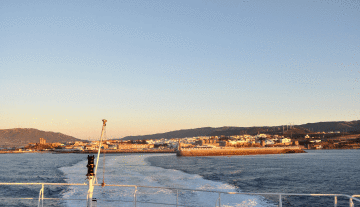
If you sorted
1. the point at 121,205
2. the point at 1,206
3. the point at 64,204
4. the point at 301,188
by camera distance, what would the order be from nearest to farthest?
the point at 121,205, the point at 64,204, the point at 1,206, the point at 301,188

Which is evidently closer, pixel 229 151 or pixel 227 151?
A: pixel 227 151

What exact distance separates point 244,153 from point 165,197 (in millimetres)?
103493

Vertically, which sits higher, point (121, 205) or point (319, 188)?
point (121, 205)

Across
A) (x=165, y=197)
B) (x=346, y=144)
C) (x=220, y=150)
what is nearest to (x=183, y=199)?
(x=165, y=197)

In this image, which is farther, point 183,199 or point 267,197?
point 267,197

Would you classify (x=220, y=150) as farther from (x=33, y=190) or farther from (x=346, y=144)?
(x=346, y=144)

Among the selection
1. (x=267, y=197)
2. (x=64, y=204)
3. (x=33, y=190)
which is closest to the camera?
(x=64, y=204)

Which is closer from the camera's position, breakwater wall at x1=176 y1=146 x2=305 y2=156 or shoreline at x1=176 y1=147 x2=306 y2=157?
shoreline at x1=176 y1=147 x2=306 y2=157

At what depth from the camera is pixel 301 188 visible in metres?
28.6

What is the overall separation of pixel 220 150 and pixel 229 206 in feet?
321

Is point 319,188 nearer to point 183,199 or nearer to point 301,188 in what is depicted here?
point 301,188

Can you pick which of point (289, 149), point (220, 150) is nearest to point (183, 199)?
point (220, 150)

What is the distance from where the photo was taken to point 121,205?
17000 mm

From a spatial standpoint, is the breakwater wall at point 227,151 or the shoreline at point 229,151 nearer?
the shoreline at point 229,151
